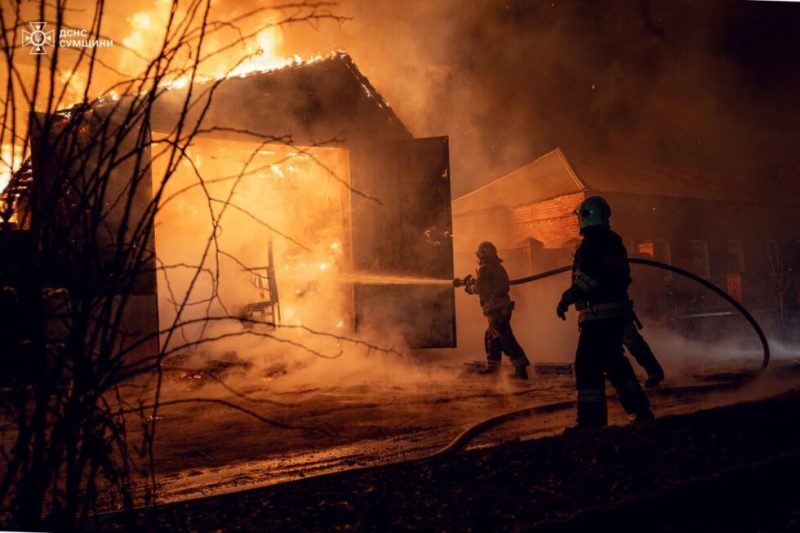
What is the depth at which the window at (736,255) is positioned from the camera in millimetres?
26391

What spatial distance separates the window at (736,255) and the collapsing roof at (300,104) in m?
20.9

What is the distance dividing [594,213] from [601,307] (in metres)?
0.80

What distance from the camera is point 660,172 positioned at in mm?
27000

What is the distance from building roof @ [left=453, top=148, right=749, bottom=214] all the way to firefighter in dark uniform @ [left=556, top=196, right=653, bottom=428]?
1642cm

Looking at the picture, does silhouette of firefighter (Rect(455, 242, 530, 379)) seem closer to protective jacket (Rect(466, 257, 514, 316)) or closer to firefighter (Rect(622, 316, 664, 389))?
protective jacket (Rect(466, 257, 514, 316))

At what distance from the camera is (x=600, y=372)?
507 cm

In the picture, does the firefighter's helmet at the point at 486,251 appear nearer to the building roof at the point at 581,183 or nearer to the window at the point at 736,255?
the building roof at the point at 581,183

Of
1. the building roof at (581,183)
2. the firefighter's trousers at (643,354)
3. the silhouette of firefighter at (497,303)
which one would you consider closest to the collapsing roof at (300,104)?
the silhouette of firefighter at (497,303)

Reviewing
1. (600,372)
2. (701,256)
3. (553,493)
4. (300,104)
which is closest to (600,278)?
(600,372)

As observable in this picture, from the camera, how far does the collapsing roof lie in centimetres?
1001

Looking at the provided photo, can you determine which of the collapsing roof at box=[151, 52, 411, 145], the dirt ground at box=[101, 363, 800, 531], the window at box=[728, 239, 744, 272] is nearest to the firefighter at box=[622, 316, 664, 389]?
the dirt ground at box=[101, 363, 800, 531]

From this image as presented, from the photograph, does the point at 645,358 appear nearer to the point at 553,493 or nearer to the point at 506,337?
the point at 506,337

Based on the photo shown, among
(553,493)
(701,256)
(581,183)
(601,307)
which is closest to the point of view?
(553,493)

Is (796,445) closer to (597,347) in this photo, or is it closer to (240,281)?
(597,347)
